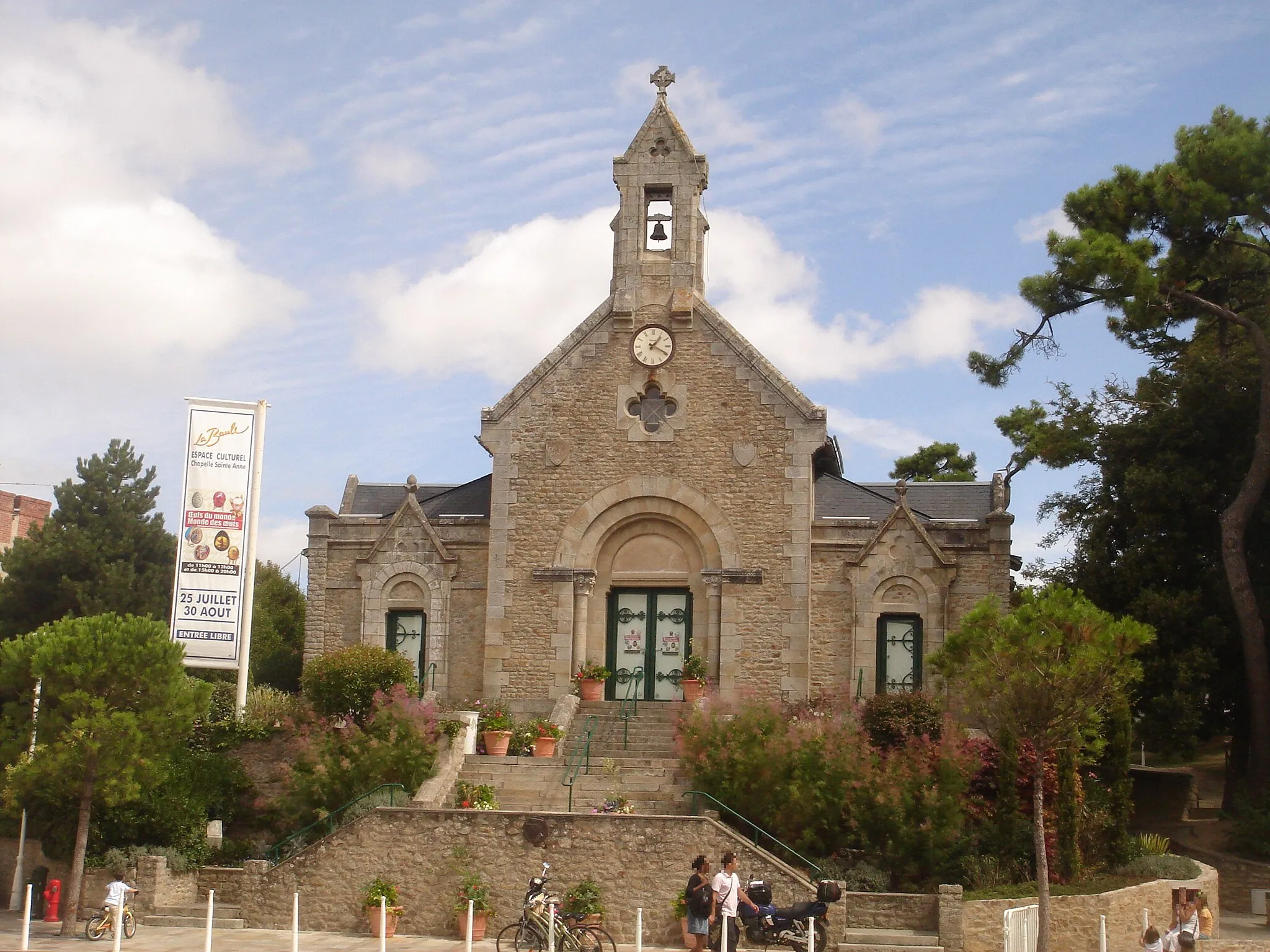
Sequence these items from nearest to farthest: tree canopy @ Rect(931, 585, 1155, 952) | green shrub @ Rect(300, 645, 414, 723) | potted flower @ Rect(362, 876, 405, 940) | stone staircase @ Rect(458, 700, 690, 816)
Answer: tree canopy @ Rect(931, 585, 1155, 952), potted flower @ Rect(362, 876, 405, 940), stone staircase @ Rect(458, 700, 690, 816), green shrub @ Rect(300, 645, 414, 723)

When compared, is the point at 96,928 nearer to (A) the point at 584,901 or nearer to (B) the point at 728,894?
(A) the point at 584,901

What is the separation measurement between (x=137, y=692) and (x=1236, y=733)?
2093 centimetres

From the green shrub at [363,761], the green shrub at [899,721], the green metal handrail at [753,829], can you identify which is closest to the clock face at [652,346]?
the green shrub at [899,721]

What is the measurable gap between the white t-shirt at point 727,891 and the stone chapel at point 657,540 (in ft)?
27.0

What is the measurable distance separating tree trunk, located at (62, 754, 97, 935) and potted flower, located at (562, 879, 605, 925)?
21.9ft

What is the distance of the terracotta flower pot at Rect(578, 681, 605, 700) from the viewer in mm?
25797

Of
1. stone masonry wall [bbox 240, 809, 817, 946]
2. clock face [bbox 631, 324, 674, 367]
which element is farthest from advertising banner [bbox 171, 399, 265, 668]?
clock face [bbox 631, 324, 674, 367]

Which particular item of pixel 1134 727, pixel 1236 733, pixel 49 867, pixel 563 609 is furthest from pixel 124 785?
pixel 1236 733

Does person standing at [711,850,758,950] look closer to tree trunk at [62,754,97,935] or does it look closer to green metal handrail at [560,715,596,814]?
green metal handrail at [560,715,596,814]

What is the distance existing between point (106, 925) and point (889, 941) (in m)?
10.2

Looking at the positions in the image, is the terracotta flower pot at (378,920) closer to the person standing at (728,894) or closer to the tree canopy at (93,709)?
the tree canopy at (93,709)

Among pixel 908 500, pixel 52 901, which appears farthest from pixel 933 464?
pixel 52 901

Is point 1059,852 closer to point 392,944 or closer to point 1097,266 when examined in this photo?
point 392,944

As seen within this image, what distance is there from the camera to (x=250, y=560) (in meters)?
25.8
